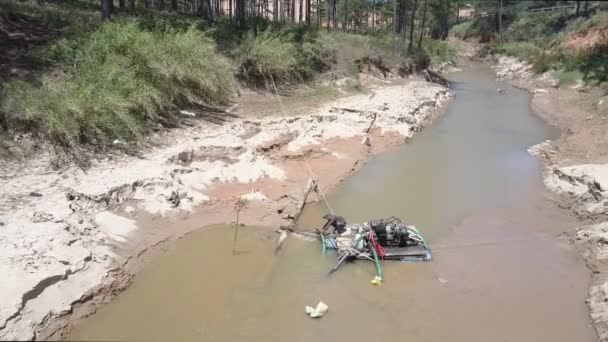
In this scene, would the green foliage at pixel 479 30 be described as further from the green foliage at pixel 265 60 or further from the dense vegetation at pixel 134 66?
the green foliage at pixel 265 60

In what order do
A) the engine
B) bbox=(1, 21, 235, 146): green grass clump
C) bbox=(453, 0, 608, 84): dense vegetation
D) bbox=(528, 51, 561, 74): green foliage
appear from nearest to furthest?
the engine
bbox=(1, 21, 235, 146): green grass clump
bbox=(453, 0, 608, 84): dense vegetation
bbox=(528, 51, 561, 74): green foliage

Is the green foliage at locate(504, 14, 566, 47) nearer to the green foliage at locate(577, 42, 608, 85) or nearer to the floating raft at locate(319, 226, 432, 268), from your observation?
the green foliage at locate(577, 42, 608, 85)

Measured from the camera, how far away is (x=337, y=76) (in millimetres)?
19016

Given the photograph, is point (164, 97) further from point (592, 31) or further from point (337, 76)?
point (592, 31)

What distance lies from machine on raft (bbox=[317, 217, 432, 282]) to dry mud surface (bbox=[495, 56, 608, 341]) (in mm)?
2557

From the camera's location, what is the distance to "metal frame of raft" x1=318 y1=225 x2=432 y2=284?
24.0ft

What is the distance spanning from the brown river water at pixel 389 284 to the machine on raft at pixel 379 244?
17 cm

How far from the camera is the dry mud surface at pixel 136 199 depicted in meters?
Answer: 5.77

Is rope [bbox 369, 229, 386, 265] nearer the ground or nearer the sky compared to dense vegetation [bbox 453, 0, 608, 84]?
nearer the ground

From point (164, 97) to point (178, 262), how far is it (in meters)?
5.78

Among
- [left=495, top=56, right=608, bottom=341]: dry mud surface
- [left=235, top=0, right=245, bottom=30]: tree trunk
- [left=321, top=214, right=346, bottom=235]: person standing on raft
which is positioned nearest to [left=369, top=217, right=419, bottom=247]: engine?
[left=321, top=214, right=346, bottom=235]: person standing on raft

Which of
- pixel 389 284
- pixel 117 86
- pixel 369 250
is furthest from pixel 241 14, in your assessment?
pixel 389 284

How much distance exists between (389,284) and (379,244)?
2.75ft

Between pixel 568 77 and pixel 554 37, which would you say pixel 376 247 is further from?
pixel 554 37
